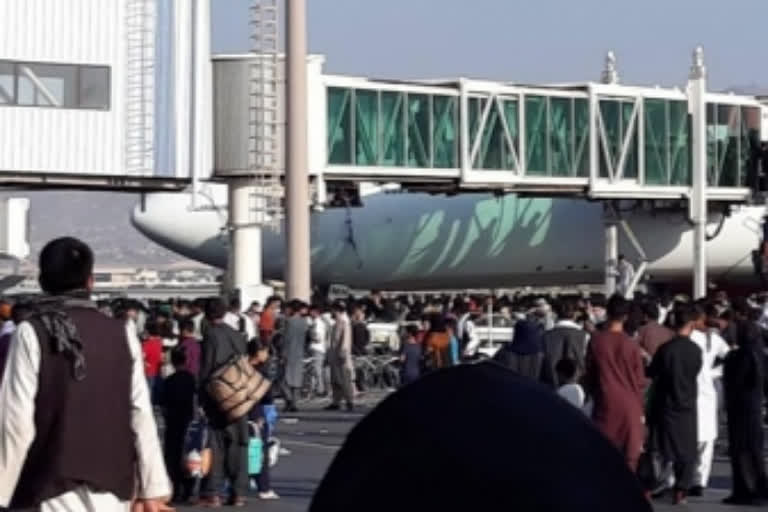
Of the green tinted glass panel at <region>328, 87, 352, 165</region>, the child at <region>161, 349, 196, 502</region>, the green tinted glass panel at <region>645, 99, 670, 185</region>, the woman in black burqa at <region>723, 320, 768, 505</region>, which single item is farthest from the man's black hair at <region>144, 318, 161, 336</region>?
the green tinted glass panel at <region>645, 99, 670, 185</region>

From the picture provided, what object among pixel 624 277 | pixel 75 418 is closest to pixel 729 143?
pixel 624 277

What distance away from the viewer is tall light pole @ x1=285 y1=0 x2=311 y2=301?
3244cm

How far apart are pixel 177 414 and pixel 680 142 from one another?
3024 centimetres

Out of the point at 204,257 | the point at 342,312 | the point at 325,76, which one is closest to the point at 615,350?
the point at 342,312

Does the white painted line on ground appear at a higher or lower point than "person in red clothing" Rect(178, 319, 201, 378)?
lower

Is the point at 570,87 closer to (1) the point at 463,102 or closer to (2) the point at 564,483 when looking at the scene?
(1) the point at 463,102

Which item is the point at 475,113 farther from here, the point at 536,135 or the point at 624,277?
the point at 624,277

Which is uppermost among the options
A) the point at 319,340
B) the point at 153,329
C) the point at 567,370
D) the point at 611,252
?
the point at 611,252

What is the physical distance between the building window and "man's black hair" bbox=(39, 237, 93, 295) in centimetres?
2530

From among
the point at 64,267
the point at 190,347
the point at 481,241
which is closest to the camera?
the point at 64,267

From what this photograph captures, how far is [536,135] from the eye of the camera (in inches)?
1577

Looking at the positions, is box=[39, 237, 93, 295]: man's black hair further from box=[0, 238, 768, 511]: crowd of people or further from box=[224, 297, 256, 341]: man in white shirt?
box=[224, 297, 256, 341]: man in white shirt

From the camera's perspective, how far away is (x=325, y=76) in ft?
120

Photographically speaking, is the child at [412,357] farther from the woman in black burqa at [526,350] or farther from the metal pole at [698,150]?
the metal pole at [698,150]
